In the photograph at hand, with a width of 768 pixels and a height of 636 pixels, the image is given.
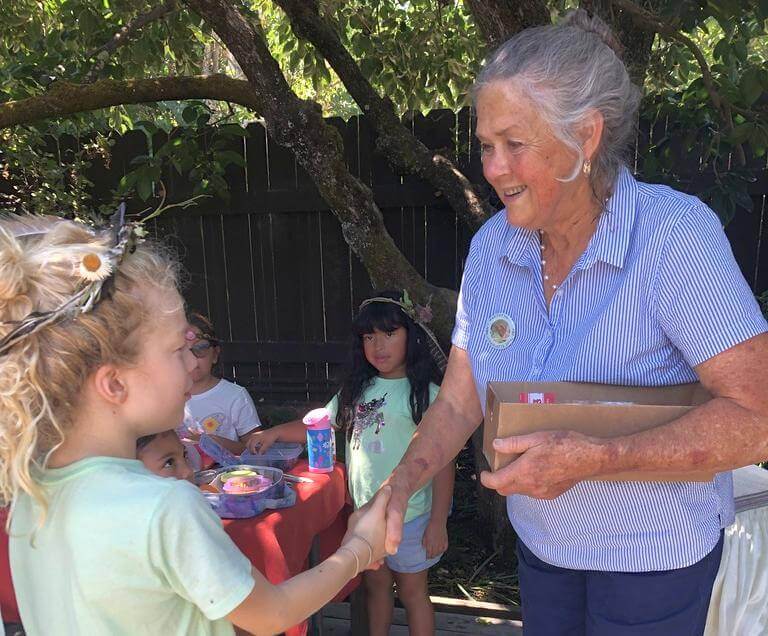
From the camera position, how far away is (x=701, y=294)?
4.08 feet

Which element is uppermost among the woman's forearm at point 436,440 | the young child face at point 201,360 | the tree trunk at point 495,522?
the woman's forearm at point 436,440

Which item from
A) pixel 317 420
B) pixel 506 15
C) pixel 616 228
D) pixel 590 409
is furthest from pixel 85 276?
pixel 506 15

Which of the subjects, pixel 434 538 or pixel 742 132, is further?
pixel 434 538

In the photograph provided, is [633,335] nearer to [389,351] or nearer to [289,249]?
[389,351]

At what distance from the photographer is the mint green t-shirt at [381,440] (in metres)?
2.78

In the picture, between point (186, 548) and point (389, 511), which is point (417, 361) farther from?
point (186, 548)

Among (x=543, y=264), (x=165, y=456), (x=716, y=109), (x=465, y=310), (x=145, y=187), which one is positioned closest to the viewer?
(x=543, y=264)

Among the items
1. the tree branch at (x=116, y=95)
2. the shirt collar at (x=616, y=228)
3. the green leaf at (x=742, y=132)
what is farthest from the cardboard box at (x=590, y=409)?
the tree branch at (x=116, y=95)

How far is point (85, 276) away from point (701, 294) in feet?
3.57

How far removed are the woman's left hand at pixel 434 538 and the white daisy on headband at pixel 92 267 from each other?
1991 millimetres

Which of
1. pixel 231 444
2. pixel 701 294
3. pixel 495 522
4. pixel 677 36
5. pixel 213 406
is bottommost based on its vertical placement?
pixel 495 522

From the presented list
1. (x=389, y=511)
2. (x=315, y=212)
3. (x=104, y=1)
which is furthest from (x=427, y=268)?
(x=389, y=511)

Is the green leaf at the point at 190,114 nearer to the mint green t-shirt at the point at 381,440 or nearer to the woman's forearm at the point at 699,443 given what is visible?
the mint green t-shirt at the point at 381,440

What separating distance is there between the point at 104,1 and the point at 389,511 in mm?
3793
